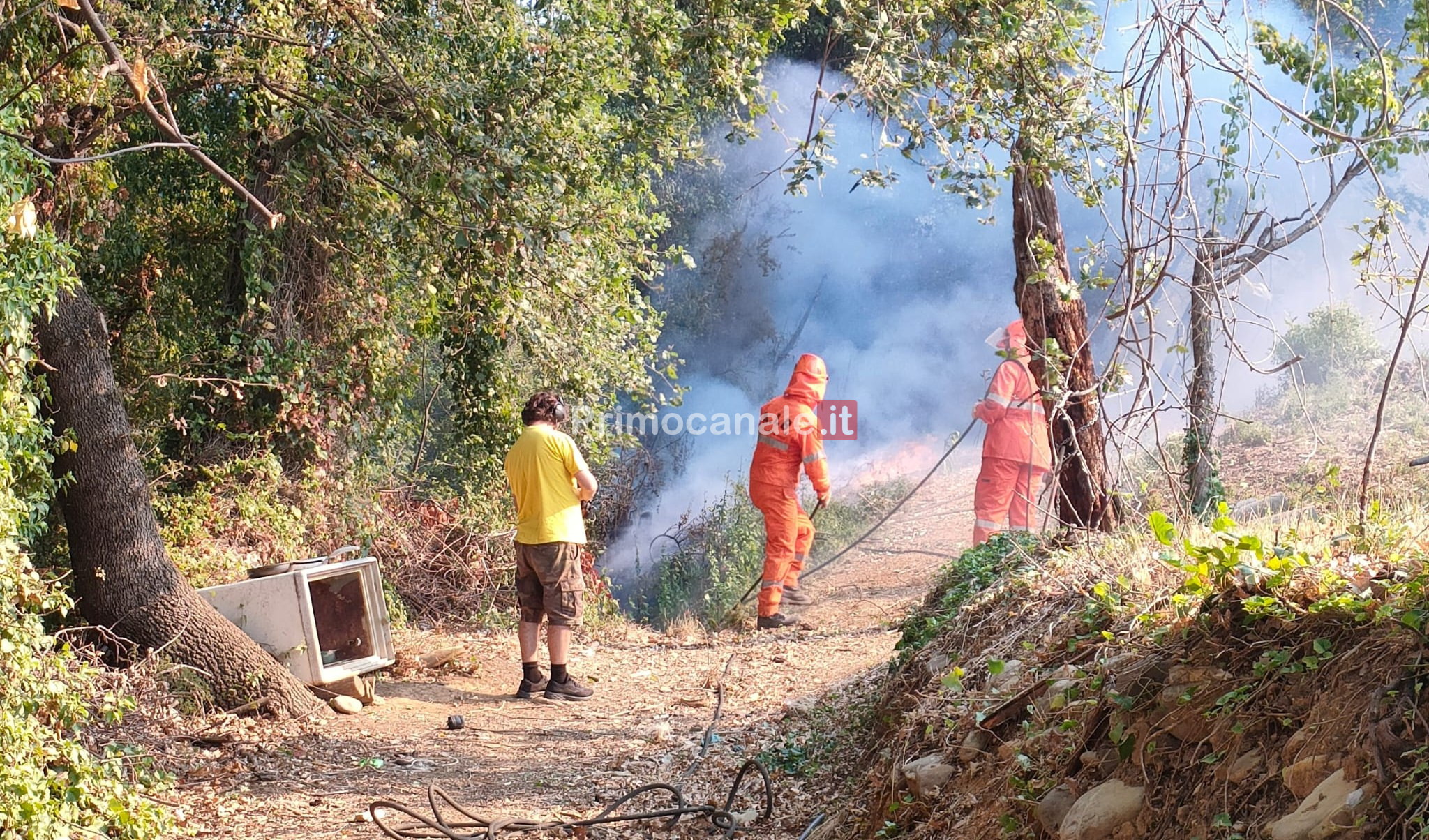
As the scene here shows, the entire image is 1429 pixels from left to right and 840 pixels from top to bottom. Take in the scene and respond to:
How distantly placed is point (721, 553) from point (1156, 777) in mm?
11690

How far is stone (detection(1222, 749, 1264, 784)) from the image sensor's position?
102 inches

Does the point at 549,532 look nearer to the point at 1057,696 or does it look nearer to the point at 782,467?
the point at 782,467

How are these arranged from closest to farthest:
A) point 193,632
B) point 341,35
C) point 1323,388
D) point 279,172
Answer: point 193,632
point 341,35
point 279,172
point 1323,388

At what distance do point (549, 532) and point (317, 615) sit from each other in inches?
57.3

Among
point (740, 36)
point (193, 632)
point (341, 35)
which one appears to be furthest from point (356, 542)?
point (740, 36)

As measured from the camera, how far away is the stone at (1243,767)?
2582 millimetres

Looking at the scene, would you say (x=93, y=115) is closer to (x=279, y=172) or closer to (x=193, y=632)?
(x=279, y=172)

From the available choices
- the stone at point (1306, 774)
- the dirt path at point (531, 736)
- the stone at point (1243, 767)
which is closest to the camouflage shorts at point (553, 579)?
the dirt path at point (531, 736)

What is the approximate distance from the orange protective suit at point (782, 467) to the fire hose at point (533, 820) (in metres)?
Answer: 4.91

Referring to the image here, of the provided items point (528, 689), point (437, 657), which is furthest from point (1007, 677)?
point (437, 657)

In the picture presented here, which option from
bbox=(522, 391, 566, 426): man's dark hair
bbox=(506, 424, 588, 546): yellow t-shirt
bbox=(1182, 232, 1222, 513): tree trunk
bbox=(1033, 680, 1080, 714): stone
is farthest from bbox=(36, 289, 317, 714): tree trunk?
bbox=(1182, 232, 1222, 513): tree trunk

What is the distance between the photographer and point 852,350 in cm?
1842

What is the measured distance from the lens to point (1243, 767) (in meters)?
2.60

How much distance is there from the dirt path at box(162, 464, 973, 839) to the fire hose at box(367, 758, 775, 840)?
0.40 feet
